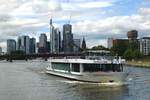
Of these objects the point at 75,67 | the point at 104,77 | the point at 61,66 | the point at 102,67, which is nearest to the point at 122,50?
the point at 61,66

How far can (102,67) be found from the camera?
41.3 meters

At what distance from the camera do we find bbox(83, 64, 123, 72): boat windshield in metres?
41.4

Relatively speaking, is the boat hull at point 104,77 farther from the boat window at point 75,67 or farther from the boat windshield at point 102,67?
the boat window at point 75,67

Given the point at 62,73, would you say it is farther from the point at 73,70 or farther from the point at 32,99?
the point at 32,99

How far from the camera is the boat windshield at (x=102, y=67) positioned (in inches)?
1629

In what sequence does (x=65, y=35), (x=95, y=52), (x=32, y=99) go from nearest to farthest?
(x=32, y=99) < (x=95, y=52) < (x=65, y=35)

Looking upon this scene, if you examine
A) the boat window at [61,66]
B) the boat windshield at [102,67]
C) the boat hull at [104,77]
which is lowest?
the boat hull at [104,77]

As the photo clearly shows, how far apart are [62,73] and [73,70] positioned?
26.3 ft

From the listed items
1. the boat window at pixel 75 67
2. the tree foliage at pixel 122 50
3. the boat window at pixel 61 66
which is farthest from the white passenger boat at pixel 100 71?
the tree foliage at pixel 122 50

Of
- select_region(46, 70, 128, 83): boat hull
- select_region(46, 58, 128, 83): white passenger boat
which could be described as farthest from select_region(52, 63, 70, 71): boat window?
select_region(46, 70, 128, 83): boat hull

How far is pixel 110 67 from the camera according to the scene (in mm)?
41688

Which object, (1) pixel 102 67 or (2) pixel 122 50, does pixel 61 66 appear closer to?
(1) pixel 102 67

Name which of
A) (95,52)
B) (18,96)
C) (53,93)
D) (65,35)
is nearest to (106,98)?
(53,93)

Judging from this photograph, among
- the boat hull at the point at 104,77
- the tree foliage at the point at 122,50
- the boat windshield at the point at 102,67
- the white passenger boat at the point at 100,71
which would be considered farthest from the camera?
the tree foliage at the point at 122,50
